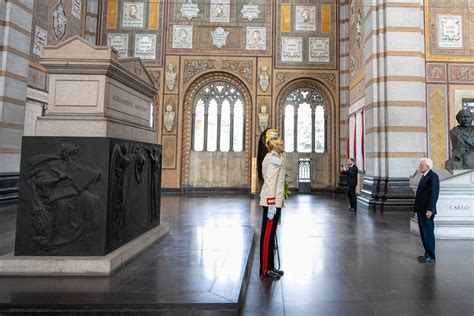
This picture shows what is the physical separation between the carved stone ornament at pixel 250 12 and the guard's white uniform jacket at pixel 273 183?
598 inches

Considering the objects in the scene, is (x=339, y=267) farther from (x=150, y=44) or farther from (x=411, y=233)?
(x=150, y=44)

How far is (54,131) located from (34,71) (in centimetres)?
934

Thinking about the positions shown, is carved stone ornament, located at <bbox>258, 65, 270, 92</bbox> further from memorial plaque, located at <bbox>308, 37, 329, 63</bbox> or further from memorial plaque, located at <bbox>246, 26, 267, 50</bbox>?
memorial plaque, located at <bbox>308, 37, 329, 63</bbox>

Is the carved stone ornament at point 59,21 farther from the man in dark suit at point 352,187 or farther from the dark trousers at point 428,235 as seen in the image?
the dark trousers at point 428,235

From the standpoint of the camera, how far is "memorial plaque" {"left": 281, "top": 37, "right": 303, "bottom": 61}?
1688 cm

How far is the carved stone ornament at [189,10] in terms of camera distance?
16969mm

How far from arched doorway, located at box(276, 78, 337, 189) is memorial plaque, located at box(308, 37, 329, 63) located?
3.86 feet

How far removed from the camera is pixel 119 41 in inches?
661

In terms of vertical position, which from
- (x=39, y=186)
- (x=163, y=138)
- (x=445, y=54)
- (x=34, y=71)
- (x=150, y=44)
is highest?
(x=150, y=44)

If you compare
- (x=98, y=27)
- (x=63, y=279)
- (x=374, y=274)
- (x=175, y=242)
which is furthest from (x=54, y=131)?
(x=98, y=27)

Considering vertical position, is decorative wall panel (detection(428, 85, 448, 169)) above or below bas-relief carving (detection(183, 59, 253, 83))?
below

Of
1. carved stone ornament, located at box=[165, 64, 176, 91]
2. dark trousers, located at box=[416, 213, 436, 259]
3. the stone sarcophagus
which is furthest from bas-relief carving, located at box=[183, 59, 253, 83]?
dark trousers, located at box=[416, 213, 436, 259]

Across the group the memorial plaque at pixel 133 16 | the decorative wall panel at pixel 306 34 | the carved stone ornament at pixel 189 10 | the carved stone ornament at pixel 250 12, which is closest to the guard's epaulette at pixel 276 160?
the decorative wall panel at pixel 306 34

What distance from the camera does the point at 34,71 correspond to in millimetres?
11109
